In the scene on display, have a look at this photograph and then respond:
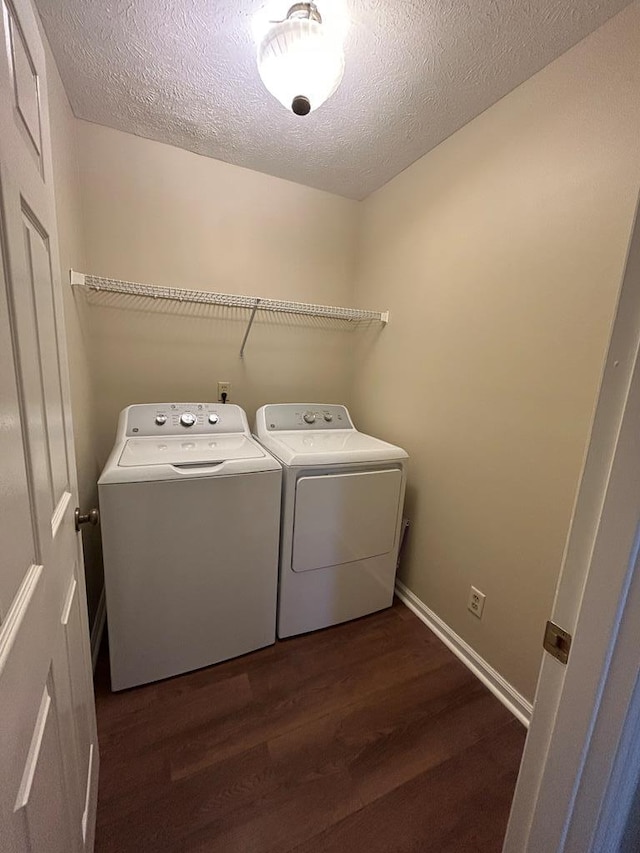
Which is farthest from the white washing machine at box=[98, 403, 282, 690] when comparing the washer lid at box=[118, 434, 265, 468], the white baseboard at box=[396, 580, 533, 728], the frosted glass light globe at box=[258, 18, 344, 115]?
the frosted glass light globe at box=[258, 18, 344, 115]

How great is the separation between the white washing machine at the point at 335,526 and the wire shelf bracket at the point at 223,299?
727 mm

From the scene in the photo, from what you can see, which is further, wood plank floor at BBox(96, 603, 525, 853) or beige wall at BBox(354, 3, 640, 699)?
beige wall at BBox(354, 3, 640, 699)

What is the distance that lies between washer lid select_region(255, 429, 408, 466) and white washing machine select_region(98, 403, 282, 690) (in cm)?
11

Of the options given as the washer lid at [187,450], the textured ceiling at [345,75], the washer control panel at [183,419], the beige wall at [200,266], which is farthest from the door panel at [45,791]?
the textured ceiling at [345,75]

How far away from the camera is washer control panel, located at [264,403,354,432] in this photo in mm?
2082

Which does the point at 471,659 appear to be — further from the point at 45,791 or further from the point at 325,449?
the point at 45,791

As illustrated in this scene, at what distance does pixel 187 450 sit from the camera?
1575 mm

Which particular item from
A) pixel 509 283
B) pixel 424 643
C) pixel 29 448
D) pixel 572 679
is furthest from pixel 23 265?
pixel 424 643

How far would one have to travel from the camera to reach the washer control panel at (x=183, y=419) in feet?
5.79

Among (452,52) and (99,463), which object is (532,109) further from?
(99,463)

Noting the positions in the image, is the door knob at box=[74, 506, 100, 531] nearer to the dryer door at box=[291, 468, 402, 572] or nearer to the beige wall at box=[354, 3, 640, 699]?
the dryer door at box=[291, 468, 402, 572]

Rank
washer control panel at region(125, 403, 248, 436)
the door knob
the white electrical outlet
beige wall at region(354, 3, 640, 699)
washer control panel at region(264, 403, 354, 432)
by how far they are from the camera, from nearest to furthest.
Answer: the door knob → beige wall at region(354, 3, 640, 699) → the white electrical outlet → washer control panel at region(125, 403, 248, 436) → washer control panel at region(264, 403, 354, 432)

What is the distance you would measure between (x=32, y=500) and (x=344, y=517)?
4.37ft

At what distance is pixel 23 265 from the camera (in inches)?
21.8
